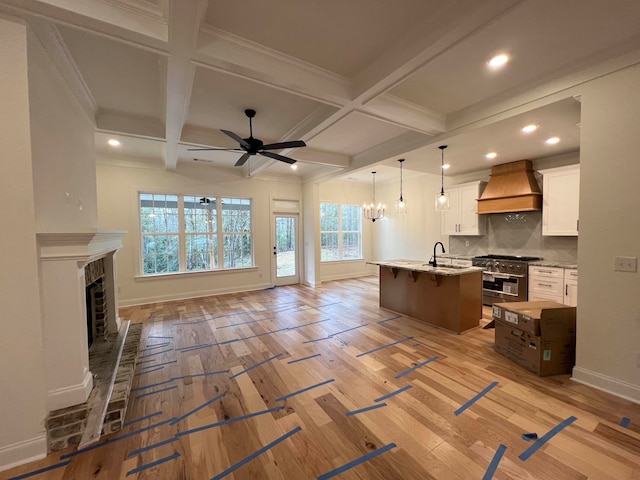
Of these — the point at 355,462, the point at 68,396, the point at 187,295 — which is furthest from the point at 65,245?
the point at 187,295

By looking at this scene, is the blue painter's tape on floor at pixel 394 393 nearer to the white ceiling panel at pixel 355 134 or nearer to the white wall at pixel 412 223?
the white ceiling panel at pixel 355 134

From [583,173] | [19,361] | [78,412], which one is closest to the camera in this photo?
[19,361]

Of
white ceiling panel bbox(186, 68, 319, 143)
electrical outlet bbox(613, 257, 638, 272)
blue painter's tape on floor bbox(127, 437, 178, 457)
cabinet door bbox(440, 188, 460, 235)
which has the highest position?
white ceiling panel bbox(186, 68, 319, 143)

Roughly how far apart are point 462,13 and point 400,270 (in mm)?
3508

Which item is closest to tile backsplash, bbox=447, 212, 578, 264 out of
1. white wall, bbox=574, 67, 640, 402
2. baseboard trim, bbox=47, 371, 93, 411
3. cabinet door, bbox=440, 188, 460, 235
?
cabinet door, bbox=440, 188, 460, 235

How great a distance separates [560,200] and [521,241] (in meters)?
1.04

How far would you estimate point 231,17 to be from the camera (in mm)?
1912

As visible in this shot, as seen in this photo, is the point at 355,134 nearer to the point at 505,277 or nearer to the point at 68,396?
the point at 505,277

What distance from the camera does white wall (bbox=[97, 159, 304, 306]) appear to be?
5.11m

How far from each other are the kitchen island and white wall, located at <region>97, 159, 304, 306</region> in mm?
3565

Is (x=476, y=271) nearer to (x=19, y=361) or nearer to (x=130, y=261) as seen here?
Result: (x=19, y=361)

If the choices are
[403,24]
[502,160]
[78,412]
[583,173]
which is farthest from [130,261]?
[502,160]

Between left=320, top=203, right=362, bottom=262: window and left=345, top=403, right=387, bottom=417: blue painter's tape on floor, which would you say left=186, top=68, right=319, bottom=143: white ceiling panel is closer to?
left=345, top=403, right=387, bottom=417: blue painter's tape on floor

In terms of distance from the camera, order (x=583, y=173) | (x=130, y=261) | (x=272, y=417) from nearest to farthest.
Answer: (x=272, y=417) → (x=583, y=173) → (x=130, y=261)
